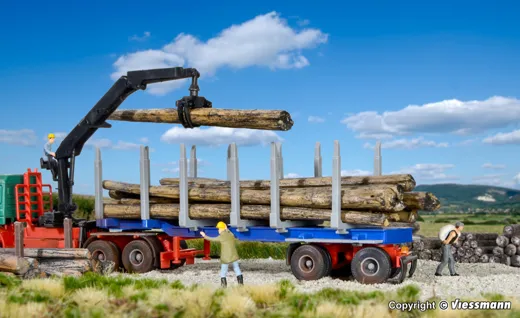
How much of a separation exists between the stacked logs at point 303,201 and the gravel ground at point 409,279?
136 centimetres

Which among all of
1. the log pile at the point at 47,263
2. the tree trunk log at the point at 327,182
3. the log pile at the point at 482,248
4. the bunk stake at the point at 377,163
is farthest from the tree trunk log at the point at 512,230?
the log pile at the point at 47,263

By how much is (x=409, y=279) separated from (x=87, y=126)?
897 cm

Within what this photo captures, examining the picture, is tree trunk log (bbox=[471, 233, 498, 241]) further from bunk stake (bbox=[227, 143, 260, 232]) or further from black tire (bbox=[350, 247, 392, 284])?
bunk stake (bbox=[227, 143, 260, 232])

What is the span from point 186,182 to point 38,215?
475 cm

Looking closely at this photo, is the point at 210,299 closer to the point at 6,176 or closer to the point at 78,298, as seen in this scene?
the point at 78,298

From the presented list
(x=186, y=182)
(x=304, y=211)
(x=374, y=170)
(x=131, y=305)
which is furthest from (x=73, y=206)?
(x=131, y=305)

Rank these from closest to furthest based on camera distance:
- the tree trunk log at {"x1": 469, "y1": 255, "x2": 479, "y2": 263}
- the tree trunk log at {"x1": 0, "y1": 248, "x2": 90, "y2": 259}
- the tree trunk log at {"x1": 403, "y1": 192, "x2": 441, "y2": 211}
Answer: the tree trunk log at {"x1": 0, "y1": 248, "x2": 90, "y2": 259}
the tree trunk log at {"x1": 403, "y1": 192, "x2": 441, "y2": 211}
the tree trunk log at {"x1": 469, "y1": 255, "x2": 479, "y2": 263}

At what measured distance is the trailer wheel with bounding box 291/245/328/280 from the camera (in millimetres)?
14078

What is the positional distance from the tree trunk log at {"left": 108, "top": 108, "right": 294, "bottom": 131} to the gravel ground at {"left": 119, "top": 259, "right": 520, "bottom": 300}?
134 inches

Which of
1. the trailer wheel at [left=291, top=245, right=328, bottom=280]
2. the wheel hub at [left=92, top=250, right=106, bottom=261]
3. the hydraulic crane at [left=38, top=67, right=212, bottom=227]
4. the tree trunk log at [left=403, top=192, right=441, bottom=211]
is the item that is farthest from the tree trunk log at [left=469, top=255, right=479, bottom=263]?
the wheel hub at [left=92, top=250, right=106, bottom=261]

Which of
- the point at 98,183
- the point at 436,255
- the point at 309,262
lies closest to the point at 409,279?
the point at 309,262

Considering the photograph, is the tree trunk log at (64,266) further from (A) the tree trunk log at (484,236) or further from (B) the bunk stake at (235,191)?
(A) the tree trunk log at (484,236)

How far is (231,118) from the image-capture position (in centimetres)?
1471

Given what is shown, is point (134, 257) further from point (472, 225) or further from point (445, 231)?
point (472, 225)
